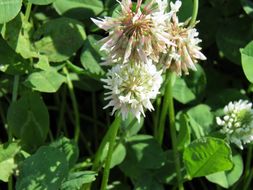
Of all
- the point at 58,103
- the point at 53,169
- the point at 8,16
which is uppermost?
the point at 8,16

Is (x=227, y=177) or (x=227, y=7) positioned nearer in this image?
(x=227, y=177)

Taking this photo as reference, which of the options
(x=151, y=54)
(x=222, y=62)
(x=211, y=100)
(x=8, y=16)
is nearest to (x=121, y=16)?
(x=151, y=54)

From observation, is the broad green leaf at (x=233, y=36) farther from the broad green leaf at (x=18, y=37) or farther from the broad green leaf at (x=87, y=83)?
the broad green leaf at (x=18, y=37)

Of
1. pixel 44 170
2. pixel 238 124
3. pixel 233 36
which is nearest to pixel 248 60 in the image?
pixel 238 124

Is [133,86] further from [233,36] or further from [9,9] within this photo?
[233,36]

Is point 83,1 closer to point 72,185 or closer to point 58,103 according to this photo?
point 58,103

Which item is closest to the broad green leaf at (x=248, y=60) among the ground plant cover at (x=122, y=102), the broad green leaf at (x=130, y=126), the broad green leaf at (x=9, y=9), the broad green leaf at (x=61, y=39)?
the ground plant cover at (x=122, y=102)
